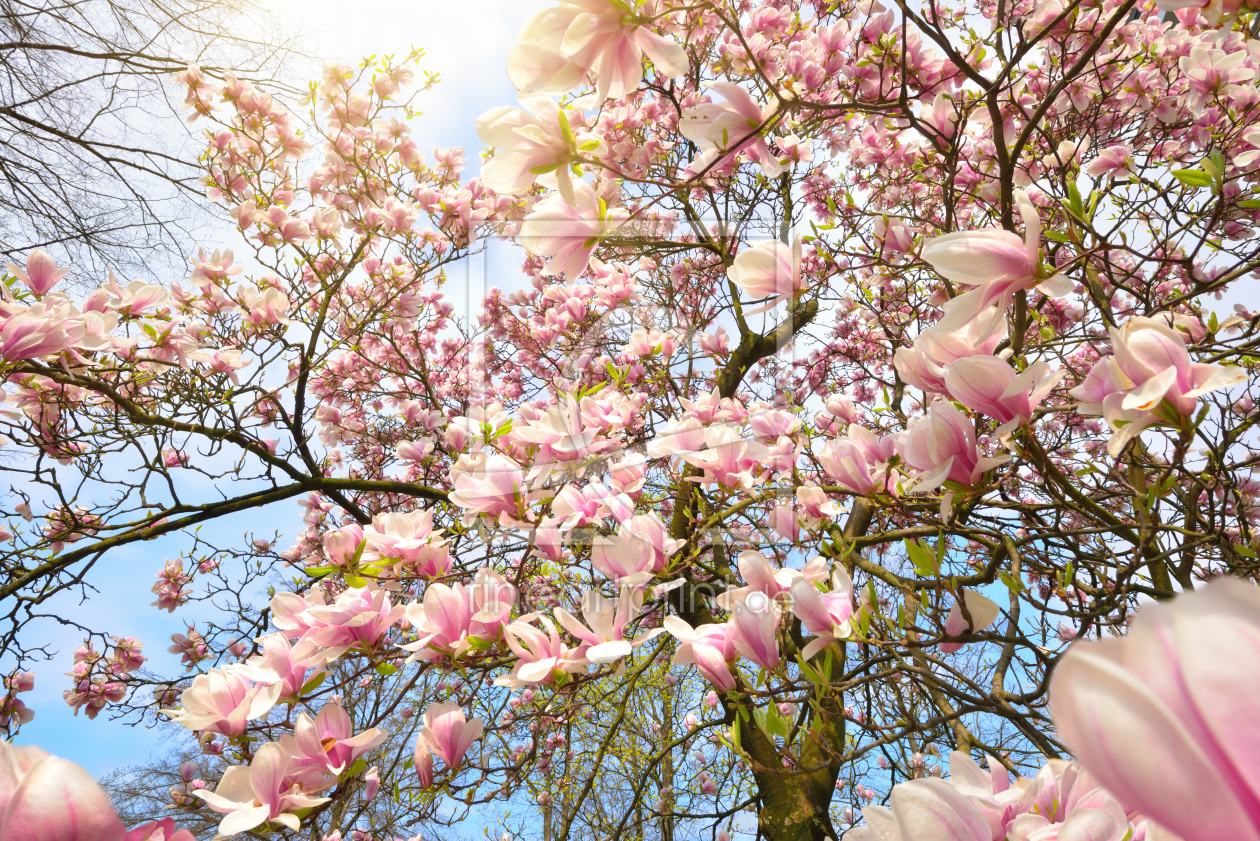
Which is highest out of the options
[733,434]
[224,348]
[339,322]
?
[339,322]

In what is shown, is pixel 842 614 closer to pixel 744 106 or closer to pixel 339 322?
pixel 744 106

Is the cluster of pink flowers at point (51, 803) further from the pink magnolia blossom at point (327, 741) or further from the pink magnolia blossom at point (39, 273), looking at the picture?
the pink magnolia blossom at point (39, 273)

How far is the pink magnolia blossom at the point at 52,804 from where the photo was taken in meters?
0.39

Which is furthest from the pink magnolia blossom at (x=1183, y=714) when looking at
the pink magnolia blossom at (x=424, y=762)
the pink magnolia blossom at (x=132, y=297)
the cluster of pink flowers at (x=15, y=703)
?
the cluster of pink flowers at (x=15, y=703)

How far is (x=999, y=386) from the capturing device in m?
0.78

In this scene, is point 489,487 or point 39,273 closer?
point 489,487

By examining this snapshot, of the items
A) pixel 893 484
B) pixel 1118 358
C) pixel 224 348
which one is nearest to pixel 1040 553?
pixel 893 484

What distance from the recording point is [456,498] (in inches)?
46.6

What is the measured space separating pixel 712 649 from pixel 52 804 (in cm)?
76

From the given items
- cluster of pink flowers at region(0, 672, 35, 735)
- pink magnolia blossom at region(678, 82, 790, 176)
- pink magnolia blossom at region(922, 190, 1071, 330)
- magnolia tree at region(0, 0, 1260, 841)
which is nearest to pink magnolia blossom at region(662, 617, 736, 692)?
magnolia tree at region(0, 0, 1260, 841)

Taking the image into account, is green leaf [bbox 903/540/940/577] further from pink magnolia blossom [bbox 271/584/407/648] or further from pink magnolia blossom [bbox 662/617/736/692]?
pink magnolia blossom [bbox 271/584/407/648]

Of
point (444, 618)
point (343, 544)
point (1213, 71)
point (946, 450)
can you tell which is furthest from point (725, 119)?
point (1213, 71)

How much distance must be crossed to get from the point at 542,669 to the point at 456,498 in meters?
0.39

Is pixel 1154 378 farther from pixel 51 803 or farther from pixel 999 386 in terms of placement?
pixel 51 803
